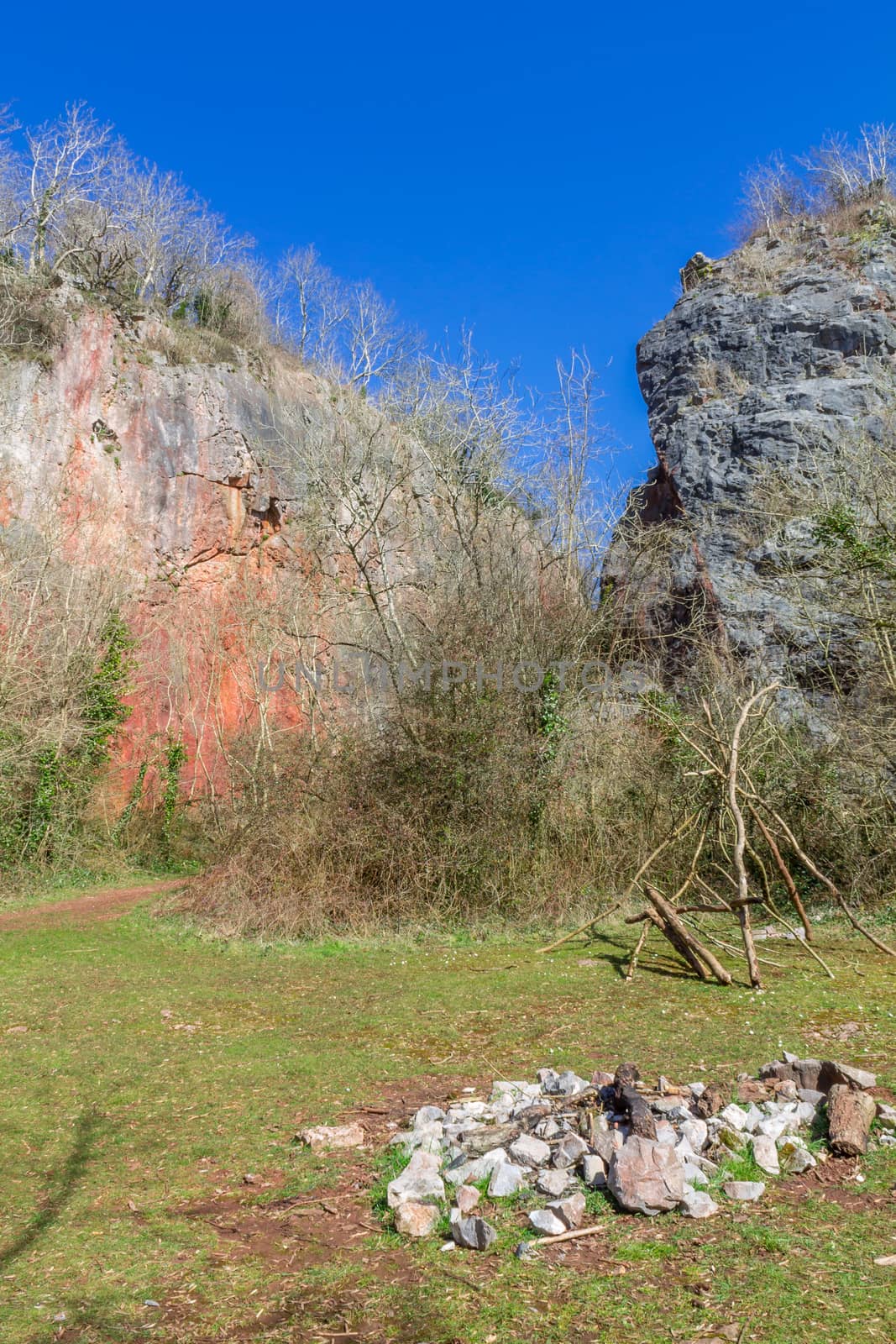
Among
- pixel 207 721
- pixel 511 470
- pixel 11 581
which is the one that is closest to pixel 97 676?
pixel 11 581

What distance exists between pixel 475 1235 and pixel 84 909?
11447 millimetres

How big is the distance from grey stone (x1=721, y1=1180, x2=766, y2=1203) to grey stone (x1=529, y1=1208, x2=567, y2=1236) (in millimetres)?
685

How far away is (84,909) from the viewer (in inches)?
524

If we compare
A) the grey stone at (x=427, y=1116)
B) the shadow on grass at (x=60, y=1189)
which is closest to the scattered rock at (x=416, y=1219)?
the grey stone at (x=427, y=1116)

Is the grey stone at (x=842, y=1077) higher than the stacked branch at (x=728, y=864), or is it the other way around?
the stacked branch at (x=728, y=864)

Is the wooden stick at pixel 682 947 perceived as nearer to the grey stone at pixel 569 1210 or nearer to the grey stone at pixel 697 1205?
the grey stone at pixel 697 1205

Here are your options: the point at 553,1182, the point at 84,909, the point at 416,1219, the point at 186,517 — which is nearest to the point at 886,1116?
the point at 553,1182

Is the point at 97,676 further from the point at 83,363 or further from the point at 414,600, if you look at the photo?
the point at 83,363

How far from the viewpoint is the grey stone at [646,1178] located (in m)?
3.43

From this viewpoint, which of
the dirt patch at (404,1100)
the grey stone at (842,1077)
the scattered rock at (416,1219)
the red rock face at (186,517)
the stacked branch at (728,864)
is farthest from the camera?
the red rock face at (186,517)

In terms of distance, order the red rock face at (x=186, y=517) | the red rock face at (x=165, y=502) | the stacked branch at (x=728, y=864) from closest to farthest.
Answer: the stacked branch at (x=728, y=864), the red rock face at (x=186, y=517), the red rock face at (x=165, y=502)

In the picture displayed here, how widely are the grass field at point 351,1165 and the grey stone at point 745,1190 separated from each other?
0.06m

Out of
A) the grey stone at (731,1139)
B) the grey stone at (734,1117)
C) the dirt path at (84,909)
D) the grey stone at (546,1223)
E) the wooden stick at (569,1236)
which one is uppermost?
the dirt path at (84,909)

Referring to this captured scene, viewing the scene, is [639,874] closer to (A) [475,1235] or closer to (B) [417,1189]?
(B) [417,1189]
